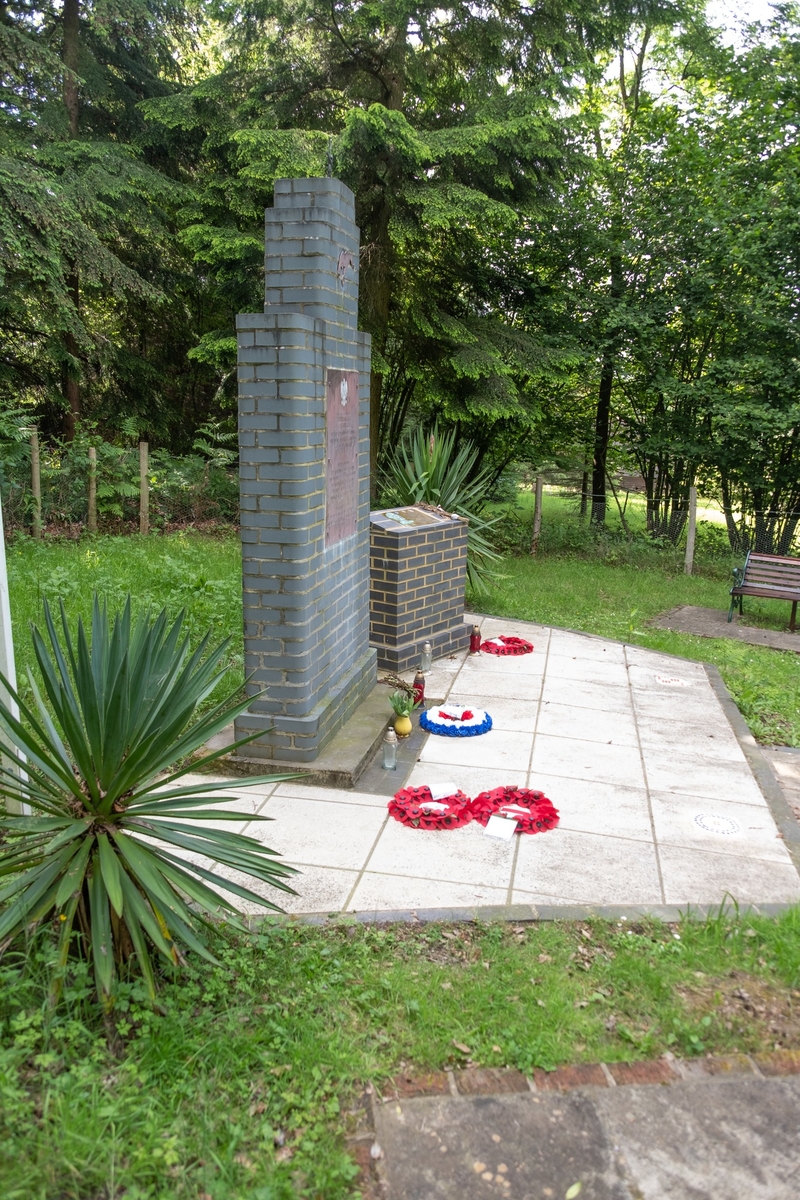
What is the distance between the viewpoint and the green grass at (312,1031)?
6.88 feet

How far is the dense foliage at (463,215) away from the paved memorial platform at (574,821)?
6.27m

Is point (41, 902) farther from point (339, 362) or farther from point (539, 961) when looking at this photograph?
point (339, 362)

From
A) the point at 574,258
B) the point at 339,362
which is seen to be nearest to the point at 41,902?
the point at 339,362

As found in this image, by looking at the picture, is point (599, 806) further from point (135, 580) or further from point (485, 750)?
point (135, 580)

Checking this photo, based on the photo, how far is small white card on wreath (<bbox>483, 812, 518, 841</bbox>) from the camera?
13.1 feet

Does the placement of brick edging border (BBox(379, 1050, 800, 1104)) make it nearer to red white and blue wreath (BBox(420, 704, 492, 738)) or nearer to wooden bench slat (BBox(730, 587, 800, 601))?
red white and blue wreath (BBox(420, 704, 492, 738))

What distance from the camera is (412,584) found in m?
6.37

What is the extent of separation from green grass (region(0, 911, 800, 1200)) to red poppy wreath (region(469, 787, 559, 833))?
0.83 metres

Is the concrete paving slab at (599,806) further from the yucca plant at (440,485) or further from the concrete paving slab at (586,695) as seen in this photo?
the yucca plant at (440,485)

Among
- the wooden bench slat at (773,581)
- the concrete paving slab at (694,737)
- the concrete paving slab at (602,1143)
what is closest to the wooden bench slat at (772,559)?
the wooden bench slat at (773,581)

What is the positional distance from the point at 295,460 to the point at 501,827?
81.9 inches

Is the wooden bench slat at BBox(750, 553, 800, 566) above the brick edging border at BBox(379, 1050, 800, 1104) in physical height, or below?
above

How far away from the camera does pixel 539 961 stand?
3006 millimetres

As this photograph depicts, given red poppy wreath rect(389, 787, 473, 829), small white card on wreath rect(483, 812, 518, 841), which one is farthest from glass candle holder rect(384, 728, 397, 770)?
small white card on wreath rect(483, 812, 518, 841)
